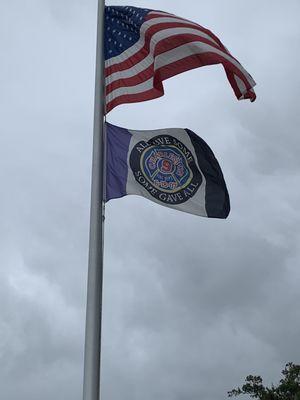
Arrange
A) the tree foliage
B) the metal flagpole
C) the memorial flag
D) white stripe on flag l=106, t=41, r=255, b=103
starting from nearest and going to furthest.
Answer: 1. the metal flagpole
2. the memorial flag
3. white stripe on flag l=106, t=41, r=255, b=103
4. the tree foliage

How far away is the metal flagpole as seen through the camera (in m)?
9.34

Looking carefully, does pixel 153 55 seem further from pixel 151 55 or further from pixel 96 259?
pixel 96 259

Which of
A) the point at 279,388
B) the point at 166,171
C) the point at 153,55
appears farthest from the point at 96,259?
the point at 279,388

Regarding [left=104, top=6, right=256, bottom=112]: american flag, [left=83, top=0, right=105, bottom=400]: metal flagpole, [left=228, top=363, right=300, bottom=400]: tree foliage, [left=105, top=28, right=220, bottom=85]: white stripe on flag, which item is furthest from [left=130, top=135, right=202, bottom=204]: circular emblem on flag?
[left=228, top=363, right=300, bottom=400]: tree foliage

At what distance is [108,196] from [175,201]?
122cm

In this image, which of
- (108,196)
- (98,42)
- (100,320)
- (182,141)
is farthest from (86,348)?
(98,42)

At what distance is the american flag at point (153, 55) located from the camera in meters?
12.2

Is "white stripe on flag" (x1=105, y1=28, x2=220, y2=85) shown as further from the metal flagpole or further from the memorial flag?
the memorial flag

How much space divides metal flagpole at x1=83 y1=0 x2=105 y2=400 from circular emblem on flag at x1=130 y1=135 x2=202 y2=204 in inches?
33.6

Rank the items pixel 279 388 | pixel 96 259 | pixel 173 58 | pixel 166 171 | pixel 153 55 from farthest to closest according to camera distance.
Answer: pixel 279 388
pixel 173 58
pixel 153 55
pixel 166 171
pixel 96 259

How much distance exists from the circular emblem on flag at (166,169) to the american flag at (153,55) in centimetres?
97

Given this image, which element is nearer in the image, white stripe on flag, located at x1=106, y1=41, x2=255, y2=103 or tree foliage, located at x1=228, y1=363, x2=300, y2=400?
white stripe on flag, located at x1=106, y1=41, x2=255, y2=103

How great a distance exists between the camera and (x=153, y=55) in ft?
40.5

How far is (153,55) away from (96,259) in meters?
4.33
